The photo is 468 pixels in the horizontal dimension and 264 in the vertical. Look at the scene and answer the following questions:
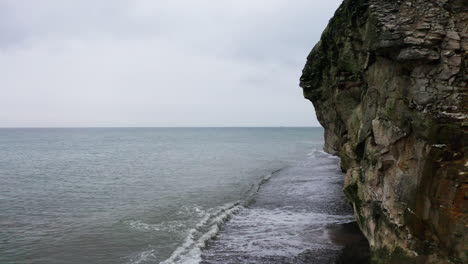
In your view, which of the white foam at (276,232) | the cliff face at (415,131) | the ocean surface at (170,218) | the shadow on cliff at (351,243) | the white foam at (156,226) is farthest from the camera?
the white foam at (156,226)

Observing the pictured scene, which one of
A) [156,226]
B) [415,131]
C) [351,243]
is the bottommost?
[156,226]

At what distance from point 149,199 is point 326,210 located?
14.4 metres

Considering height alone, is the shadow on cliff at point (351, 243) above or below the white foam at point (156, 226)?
above

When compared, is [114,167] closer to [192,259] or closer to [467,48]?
[192,259]

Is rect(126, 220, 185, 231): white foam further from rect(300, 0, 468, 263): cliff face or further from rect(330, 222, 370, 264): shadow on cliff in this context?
rect(300, 0, 468, 263): cliff face

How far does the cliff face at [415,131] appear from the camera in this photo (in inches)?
382

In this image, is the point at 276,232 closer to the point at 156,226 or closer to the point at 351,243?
the point at 351,243

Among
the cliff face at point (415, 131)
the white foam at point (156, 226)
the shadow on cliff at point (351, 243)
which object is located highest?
the cliff face at point (415, 131)

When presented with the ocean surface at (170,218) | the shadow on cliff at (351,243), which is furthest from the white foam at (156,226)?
the shadow on cliff at (351,243)

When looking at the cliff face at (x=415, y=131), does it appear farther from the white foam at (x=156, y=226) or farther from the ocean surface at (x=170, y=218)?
the white foam at (x=156, y=226)

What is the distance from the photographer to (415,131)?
35.4 ft

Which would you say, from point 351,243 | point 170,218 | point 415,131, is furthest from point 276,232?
point 415,131

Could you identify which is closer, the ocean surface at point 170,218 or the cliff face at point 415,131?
the cliff face at point 415,131

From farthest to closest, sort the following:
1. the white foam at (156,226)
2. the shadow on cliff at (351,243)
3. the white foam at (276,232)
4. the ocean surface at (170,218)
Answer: the white foam at (156,226) → the white foam at (276,232) → the ocean surface at (170,218) → the shadow on cliff at (351,243)
